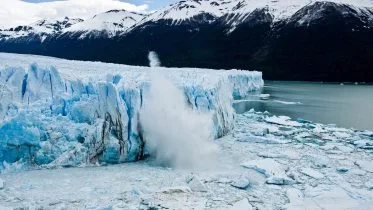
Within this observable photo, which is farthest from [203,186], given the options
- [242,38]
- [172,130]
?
[242,38]

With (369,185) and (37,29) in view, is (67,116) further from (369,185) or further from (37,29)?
(37,29)

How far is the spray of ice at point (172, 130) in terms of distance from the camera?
29.9 ft

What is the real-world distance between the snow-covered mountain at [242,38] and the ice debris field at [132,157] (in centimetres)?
5813

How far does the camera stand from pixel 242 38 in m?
94.4

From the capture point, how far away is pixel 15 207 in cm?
611

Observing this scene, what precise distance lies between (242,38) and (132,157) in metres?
88.5

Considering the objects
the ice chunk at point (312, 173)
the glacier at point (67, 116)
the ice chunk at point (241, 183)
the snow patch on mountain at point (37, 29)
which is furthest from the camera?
the snow patch on mountain at point (37, 29)

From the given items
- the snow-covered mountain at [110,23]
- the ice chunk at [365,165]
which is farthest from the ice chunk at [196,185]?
the snow-covered mountain at [110,23]

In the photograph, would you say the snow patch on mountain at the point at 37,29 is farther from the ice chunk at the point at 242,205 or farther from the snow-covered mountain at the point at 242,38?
the ice chunk at the point at 242,205

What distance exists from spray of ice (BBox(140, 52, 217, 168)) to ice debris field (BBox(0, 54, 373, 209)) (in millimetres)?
35

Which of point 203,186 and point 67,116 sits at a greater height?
point 67,116

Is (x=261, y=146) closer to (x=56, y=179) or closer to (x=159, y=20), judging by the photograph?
(x=56, y=179)

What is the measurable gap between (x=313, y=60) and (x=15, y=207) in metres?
72.2

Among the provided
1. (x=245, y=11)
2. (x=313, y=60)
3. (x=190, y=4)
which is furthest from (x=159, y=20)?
(x=313, y=60)
